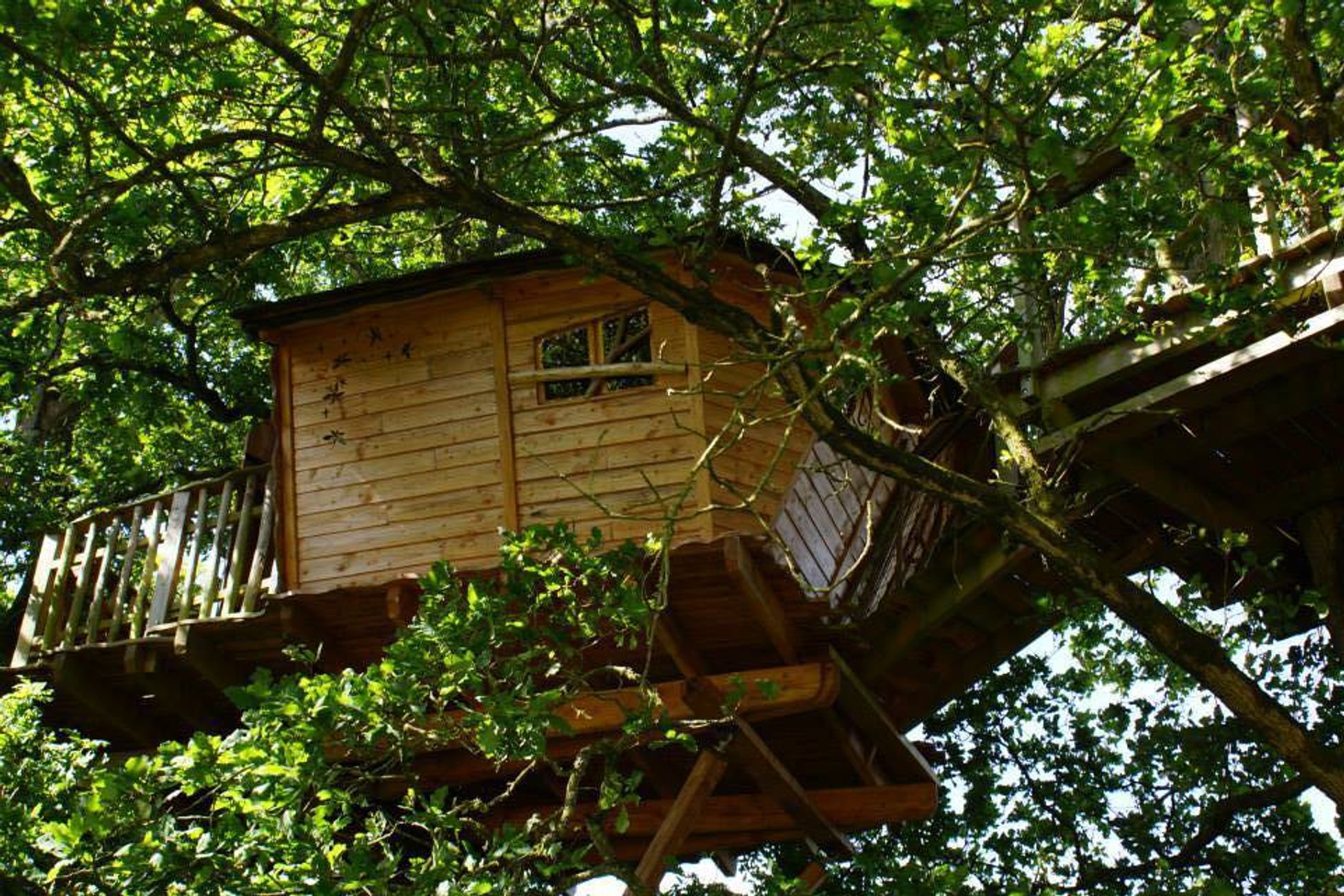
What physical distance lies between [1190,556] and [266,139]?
7.37 meters

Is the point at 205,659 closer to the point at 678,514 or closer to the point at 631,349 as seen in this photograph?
the point at 678,514

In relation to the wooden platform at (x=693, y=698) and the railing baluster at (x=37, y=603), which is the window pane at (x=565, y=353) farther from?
the railing baluster at (x=37, y=603)

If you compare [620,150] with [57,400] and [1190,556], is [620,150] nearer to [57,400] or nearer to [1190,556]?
[1190,556]

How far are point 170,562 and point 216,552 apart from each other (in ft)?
1.33

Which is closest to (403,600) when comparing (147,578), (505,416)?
(505,416)

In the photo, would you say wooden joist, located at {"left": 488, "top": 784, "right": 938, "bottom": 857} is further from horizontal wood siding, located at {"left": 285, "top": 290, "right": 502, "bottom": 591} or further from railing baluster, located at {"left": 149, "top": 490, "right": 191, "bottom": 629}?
railing baluster, located at {"left": 149, "top": 490, "right": 191, "bottom": 629}

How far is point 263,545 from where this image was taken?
34.7 feet

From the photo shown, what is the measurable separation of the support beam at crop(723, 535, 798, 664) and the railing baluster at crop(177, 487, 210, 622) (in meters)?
3.73

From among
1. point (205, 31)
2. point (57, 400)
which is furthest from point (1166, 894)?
point (57, 400)

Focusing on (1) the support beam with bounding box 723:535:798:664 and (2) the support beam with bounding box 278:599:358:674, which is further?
(2) the support beam with bounding box 278:599:358:674

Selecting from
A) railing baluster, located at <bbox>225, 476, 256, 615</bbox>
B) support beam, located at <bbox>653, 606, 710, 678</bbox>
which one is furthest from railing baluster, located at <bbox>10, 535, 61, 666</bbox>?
support beam, located at <bbox>653, 606, 710, 678</bbox>

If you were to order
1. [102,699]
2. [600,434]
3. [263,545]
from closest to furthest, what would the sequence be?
[600,434] → [263,545] → [102,699]

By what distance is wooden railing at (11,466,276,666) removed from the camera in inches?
418

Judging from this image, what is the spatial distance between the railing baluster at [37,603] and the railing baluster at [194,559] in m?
1.15
